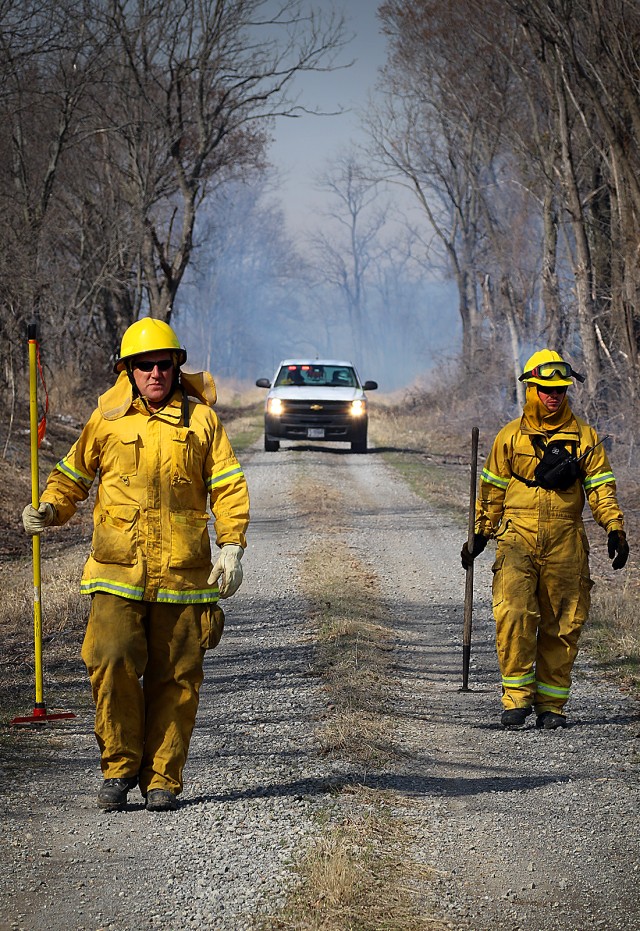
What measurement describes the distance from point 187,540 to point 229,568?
0.22 meters

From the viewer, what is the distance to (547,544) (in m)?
A: 6.44

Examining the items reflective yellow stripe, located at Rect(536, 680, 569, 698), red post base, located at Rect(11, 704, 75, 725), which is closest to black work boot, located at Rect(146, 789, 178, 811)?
red post base, located at Rect(11, 704, 75, 725)

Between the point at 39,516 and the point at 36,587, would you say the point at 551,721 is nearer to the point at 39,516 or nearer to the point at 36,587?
the point at 36,587

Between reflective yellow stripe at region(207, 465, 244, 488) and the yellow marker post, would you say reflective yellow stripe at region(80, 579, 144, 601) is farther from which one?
the yellow marker post

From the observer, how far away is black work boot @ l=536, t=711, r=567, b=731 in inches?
253

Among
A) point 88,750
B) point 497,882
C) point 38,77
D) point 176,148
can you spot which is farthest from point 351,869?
point 176,148

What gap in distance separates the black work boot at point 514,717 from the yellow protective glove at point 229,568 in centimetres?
221

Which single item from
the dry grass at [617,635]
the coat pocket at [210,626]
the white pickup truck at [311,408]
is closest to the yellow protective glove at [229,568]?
the coat pocket at [210,626]

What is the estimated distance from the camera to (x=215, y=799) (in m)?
5.18

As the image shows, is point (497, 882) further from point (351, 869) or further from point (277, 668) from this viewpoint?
point (277, 668)

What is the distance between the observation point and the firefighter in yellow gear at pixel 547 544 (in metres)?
6.44

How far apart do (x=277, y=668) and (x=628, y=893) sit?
12.3 ft

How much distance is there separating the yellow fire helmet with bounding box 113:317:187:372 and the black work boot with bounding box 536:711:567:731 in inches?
115

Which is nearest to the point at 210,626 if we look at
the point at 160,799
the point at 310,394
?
the point at 160,799
